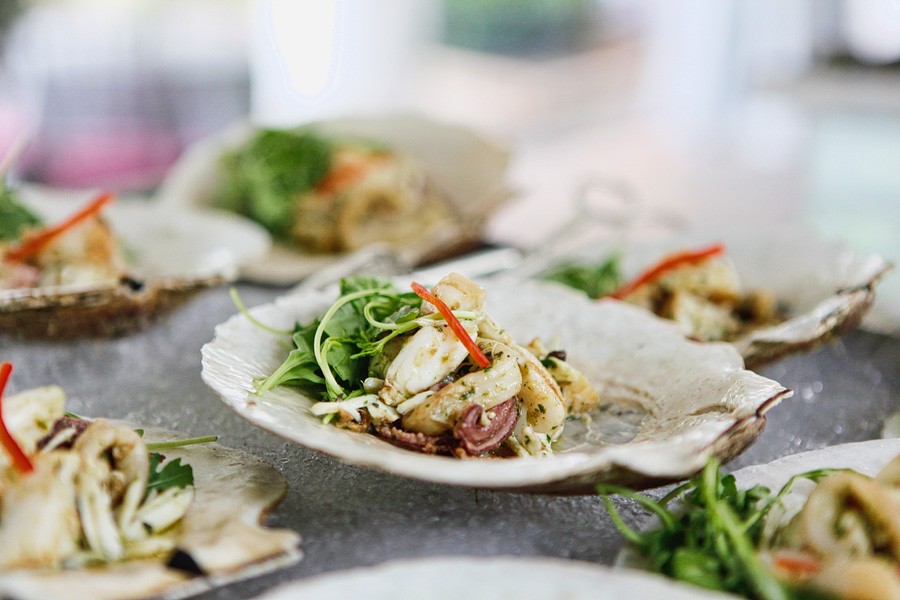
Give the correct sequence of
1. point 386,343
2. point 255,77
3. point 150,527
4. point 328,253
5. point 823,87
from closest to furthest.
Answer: point 150,527 → point 386,343 → point 328,253 → point 255,77 → point 823,87

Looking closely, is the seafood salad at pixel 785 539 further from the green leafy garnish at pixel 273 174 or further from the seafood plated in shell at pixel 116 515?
the green leafy garnish at pixel 273 174

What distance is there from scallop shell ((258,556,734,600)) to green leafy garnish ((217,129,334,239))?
86.5 inches

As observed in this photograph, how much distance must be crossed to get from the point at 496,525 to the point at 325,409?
1.05 ft

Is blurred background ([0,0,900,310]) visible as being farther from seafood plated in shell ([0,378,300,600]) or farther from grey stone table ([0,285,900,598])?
seafood plated in shell ([0,378,300,600])

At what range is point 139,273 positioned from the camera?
2.46 metres

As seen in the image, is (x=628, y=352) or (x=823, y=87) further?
(x=823, y=87)

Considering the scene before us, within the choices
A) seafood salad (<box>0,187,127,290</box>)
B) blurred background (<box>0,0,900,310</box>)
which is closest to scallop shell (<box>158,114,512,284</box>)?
seafood salad (<box>0,187,127,290</box>)

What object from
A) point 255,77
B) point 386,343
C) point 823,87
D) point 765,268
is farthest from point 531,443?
point 823,87

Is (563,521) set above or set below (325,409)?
below

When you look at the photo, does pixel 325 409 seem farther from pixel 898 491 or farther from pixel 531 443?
pixel 898 491

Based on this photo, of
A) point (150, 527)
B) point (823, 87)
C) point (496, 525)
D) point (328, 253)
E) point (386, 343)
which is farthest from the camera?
point (823, 87)

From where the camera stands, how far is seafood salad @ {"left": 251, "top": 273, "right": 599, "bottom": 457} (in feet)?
4.69

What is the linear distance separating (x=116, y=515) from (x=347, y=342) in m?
0.51

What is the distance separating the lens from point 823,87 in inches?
325
